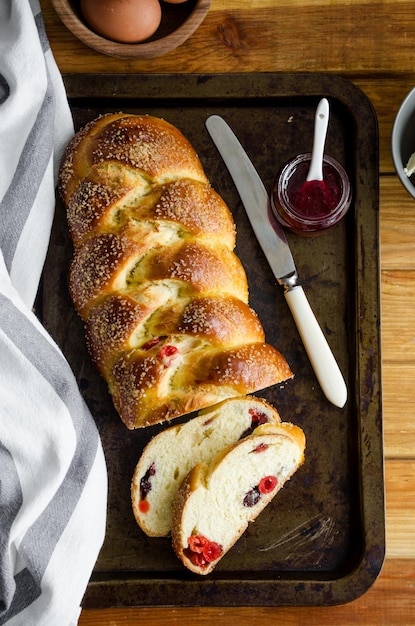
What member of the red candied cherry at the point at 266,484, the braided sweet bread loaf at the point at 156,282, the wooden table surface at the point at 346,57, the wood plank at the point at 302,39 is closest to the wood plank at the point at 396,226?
the wooden table surface at the point at 346,57

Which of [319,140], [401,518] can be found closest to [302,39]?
[319,140]

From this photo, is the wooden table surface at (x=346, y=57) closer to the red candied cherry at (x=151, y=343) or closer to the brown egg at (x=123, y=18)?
the brown egg at (x=123, y=18)

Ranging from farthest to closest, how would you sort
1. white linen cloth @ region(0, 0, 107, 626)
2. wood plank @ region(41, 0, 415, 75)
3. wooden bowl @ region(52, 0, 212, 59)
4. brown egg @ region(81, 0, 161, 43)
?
1. wood plank @ region(41, 0, 415, 75)
2. wooden bowl @ region(52, 0, 212, 59)
3. brown egg @ region(81, 0, 161, 43)
4. white linen cloth @ region(0, 0, 107, 626)

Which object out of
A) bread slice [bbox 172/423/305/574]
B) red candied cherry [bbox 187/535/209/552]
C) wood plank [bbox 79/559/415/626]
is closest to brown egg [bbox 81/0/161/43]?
bread slice [bbox 172/423/305/574]

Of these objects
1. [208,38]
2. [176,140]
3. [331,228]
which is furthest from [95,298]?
[208,38]

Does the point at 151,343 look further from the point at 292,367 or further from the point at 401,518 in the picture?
the point at 401,518

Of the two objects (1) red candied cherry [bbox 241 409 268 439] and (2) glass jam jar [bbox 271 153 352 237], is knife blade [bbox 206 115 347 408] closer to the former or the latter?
(2) glass jam jar [bbox 271 153 352 237]
